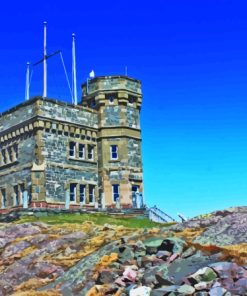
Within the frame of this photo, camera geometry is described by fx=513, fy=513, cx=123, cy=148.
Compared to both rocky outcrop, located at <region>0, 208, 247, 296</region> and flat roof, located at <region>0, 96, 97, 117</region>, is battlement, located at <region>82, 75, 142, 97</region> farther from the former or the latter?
rocky outcrop, located at <region>0, 208, 247, 296</region>

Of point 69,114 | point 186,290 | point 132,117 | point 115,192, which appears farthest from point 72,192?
point 186,290

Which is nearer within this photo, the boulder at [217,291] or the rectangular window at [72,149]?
the boulder at [217,291]

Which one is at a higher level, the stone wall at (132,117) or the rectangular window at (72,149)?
the stone wall at (132,117)

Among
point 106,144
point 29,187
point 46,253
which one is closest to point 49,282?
point 46,253

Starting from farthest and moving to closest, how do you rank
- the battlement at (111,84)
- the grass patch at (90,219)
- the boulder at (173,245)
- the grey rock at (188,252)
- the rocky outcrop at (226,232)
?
the battlement at (111,84) → the grass patch at (90,219) → the rocky outcrop at (226,232) → the boulder at (173,245) → the grey rock at (188,252)

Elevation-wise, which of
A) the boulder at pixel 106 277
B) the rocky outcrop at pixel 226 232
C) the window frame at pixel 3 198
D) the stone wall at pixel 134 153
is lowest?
the boulder at pixel 106 277

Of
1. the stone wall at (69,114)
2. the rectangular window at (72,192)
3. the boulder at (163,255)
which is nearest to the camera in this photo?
the boulder at (163,255)

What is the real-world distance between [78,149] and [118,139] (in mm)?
3906

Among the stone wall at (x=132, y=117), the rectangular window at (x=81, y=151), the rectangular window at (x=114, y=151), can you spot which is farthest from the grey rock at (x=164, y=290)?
the stone wall at (x=132, y=117)

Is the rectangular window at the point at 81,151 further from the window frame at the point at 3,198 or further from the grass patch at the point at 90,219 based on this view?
the grass patch at the point at 90,219

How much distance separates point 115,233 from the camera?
19.8m

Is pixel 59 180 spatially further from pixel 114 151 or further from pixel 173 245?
pixel 173 245

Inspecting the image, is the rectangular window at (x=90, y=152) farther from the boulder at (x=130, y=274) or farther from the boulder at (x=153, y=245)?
the boulder at (x=130, y=274)

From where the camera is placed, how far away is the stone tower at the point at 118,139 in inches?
1869
